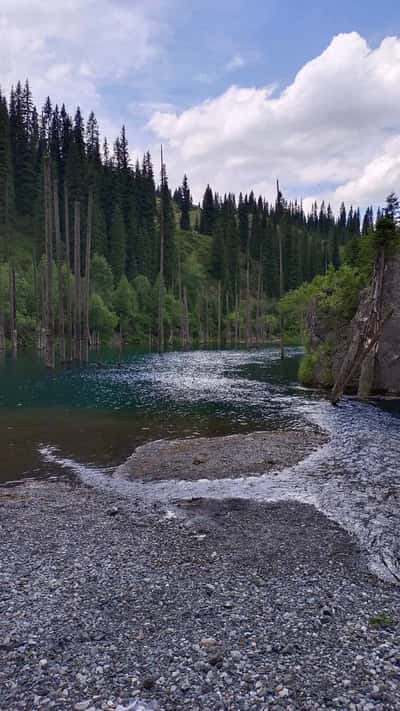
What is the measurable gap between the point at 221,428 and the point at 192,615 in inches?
511

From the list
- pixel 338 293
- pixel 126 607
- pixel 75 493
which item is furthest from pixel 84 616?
pixel 338 293

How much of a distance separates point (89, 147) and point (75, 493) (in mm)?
116799

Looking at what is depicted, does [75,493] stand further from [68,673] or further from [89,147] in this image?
[89,147]

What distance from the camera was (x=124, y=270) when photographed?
9294 centimetres

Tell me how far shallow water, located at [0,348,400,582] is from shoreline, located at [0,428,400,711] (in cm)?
140

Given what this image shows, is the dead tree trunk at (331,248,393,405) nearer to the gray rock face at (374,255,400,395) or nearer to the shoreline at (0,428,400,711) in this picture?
the gray rock face at (374,255,400,395)

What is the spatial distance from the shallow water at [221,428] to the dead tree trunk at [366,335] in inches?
55.4

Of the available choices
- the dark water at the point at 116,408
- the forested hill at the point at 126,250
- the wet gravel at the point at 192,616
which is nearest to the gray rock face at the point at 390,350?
the dark water at the point at 116,408

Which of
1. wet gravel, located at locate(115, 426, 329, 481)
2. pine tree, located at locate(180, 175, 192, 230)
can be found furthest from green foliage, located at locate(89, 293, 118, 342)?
pine tree, located at locate(180, 175, 192, 230)

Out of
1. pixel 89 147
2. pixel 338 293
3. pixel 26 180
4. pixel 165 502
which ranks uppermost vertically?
pixel 89 147

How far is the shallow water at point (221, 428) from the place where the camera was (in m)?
10.9

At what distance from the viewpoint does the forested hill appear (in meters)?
75.1

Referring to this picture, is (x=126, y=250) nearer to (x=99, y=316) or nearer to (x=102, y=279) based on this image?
(x=102, y=279)

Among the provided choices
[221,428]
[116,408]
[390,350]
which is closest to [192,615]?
[221,428]
